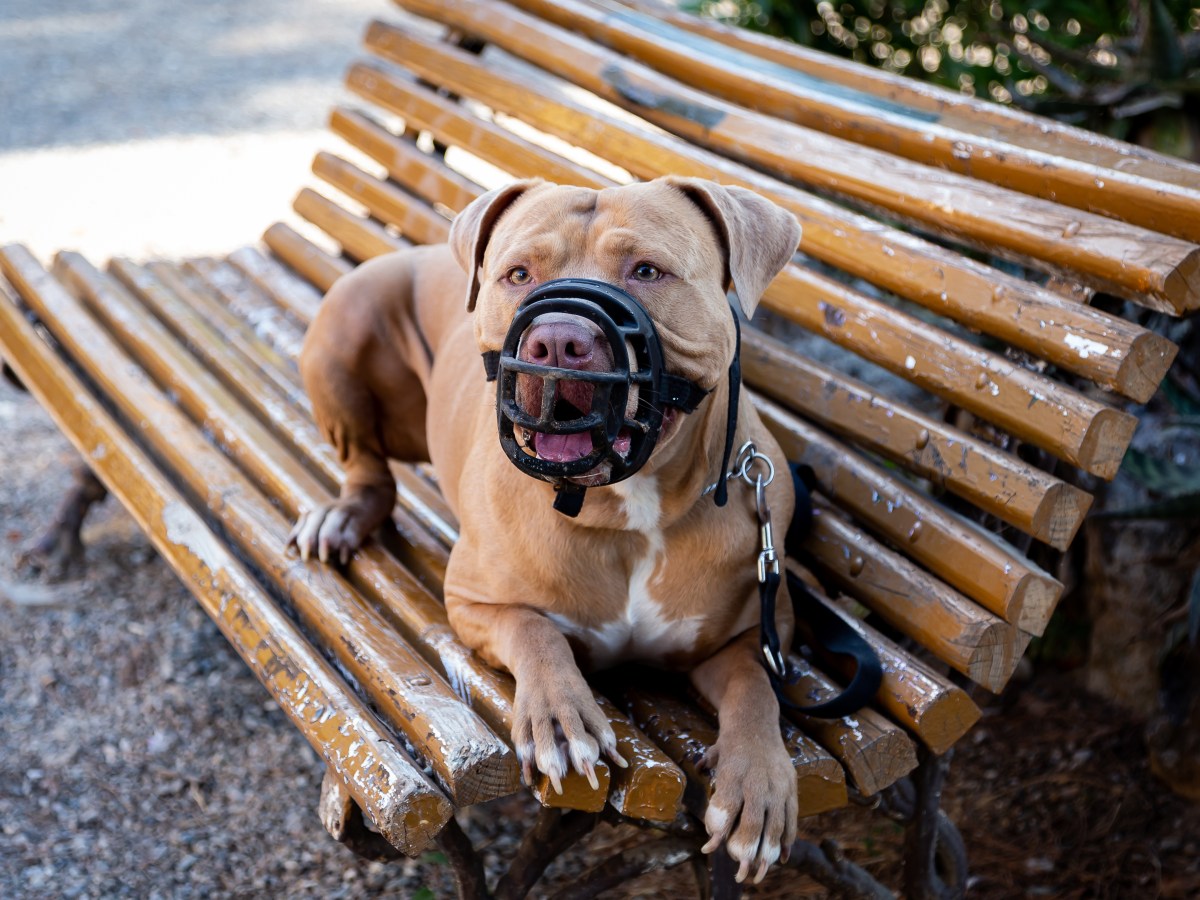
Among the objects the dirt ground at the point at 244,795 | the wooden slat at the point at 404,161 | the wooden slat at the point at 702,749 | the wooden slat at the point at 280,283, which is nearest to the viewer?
the wooden slat at the point at 702,749

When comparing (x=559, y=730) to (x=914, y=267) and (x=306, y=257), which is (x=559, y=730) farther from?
(x=306, y=257)

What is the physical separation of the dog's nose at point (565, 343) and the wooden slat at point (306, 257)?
2509 millimetres

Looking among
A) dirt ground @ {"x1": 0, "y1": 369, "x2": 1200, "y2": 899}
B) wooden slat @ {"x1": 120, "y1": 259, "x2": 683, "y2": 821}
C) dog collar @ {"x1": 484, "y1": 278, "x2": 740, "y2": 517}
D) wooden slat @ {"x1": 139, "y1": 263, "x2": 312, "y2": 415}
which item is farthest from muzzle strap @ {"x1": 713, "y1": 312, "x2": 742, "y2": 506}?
wooden slat @ {"x1": 139, "y1": 263, "x2": 312, "y2": 415}

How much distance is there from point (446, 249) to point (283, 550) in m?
0.93

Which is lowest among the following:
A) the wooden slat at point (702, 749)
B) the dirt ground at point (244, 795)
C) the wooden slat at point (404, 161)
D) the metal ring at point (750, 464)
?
the dirt ground at point (244, 795)

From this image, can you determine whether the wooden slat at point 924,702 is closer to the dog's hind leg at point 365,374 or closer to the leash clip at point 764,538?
the leash clip at point 764,538

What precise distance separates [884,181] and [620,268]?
43.3 inches

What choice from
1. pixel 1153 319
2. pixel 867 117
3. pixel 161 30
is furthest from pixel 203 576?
pixel 161 30

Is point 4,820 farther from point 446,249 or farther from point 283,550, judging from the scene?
point 446,249

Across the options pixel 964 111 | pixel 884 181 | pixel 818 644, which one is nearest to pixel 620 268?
pixel 818 644

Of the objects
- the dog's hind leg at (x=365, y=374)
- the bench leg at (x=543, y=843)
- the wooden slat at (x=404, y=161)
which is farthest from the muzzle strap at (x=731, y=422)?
the wooden slat at (x=404, y=161)

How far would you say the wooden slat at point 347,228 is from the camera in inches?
173

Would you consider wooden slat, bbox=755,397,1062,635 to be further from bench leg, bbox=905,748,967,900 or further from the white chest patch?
the white chest patch

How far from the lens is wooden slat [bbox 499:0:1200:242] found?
8.32ft
